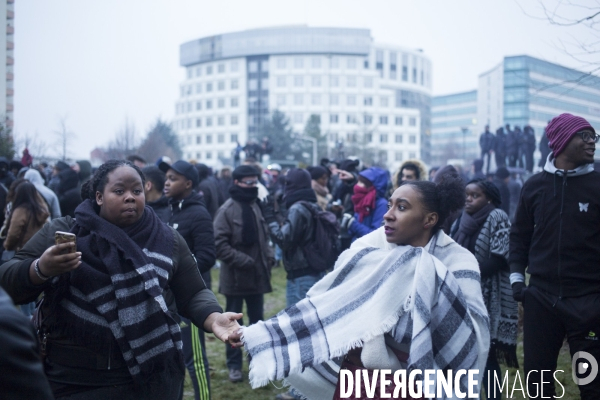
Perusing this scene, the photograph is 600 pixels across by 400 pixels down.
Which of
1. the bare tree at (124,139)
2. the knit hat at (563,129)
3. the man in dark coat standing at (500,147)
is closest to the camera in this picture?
the knit hat at (563,129)

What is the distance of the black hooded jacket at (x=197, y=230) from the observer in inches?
205

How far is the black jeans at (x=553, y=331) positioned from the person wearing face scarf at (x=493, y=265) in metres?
0.57

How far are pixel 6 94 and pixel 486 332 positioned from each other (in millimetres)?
14984

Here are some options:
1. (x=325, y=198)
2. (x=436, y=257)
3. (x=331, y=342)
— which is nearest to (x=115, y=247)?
(x=331, y=342)

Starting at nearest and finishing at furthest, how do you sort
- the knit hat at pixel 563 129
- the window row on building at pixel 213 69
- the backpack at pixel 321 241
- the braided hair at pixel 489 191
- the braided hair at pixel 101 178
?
1. the braided hair at pixel 101 178
2. the knit hat at pixel 563 129
3. the braided hair at pixel 489 191
4. the backpack at pixel 321 241
5. the window row on building at pixel 213 69

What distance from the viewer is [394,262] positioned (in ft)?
10.0

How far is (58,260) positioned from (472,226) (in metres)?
3.69

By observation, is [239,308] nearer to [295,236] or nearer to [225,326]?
[295,236]

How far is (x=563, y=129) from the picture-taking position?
4.27 metres

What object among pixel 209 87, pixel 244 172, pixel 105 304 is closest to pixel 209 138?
pixel 209 87

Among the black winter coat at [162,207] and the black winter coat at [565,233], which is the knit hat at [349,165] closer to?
the black winter coat at [162,207]

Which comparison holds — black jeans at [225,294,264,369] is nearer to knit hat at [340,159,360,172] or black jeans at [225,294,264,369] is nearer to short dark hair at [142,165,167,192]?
short dark hair at [142,165,167,192]

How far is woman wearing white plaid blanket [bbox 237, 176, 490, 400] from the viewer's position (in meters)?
2.92

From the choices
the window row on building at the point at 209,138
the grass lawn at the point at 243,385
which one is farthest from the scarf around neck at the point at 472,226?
the window row on building at the point at 209,138
